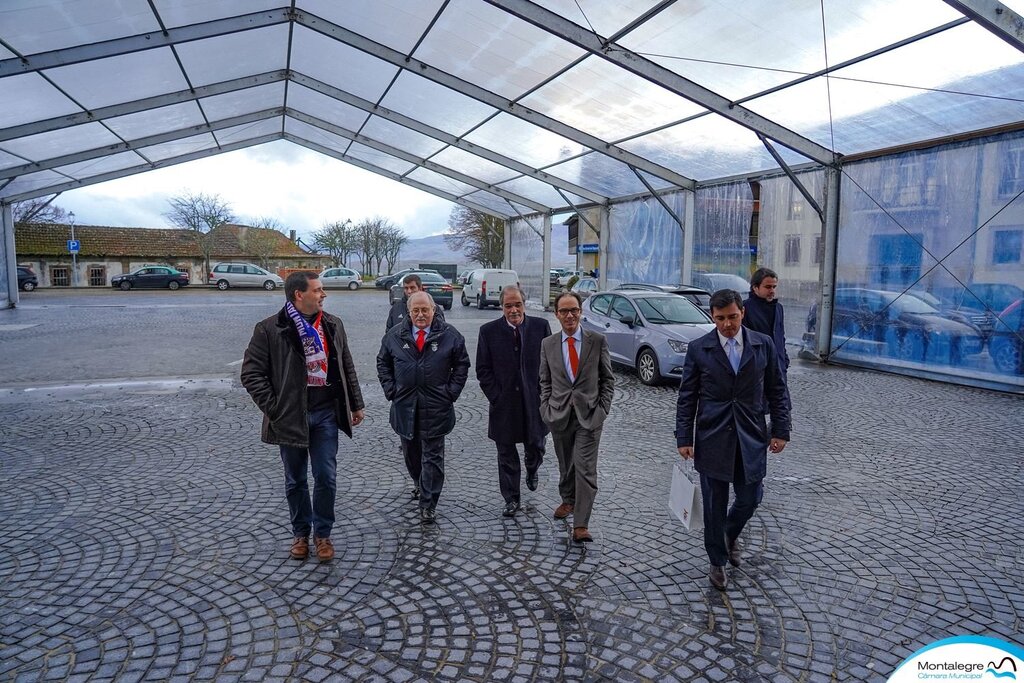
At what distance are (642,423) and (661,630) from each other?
4.83m

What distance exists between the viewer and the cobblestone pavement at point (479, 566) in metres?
3.24

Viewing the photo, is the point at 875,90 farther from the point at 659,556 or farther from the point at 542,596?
the point at 542,596

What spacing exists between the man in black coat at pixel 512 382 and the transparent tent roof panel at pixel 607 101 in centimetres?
908

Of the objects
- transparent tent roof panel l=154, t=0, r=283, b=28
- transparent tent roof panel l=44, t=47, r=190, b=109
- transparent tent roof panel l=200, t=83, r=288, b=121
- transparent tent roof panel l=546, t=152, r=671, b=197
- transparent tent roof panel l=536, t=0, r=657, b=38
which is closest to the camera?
transparent tent roof panel l=536, t=0, r=657, b=38

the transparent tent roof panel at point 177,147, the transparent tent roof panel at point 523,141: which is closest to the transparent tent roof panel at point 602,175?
the transparent tent roof panel at point 523,141

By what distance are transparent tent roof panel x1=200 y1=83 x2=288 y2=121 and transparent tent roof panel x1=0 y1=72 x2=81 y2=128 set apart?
10.9 feet

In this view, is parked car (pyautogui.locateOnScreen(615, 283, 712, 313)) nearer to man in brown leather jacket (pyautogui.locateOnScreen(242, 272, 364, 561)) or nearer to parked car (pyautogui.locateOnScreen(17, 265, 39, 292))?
man in brown leather jacket (pyautogui.locateOnScreen(242, 272, 364, 561))

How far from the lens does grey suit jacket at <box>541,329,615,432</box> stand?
453 centimetres

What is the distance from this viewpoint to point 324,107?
20.9 m

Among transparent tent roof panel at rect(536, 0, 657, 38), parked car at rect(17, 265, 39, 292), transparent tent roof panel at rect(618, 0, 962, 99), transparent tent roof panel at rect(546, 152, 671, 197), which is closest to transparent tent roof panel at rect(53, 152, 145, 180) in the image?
transparent tent roof panel at rect(546, 152, 671, 197)

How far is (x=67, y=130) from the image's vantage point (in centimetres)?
1733

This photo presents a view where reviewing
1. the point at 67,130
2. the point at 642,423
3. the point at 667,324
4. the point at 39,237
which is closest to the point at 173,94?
the point at 67,130

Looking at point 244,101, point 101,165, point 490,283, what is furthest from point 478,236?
point 244,101

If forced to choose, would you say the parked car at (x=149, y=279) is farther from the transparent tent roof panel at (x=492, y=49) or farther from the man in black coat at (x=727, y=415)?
the man in black coat at (x=727, y=415)
